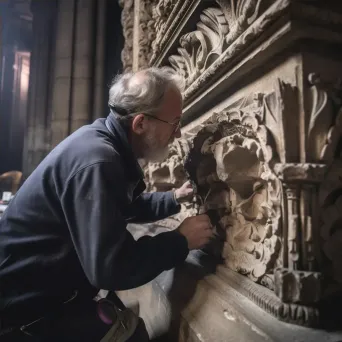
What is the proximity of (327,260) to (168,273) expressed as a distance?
1.74 feet

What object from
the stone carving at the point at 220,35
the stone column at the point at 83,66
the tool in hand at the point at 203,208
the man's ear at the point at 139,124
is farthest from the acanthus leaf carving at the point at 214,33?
the stone column at the point at 83,66

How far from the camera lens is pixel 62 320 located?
0.75 metres

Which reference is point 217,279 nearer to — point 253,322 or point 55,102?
point 253,322

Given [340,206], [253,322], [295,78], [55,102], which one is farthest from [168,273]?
[55,102]

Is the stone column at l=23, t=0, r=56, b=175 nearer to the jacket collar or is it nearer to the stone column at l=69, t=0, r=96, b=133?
the stone column at l=69, t=0, r=96, b=133

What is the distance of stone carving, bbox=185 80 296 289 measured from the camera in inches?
24.8

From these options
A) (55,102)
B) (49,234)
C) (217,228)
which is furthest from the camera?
(55,102)

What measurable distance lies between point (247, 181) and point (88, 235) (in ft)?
1.36

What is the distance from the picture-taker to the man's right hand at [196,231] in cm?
81

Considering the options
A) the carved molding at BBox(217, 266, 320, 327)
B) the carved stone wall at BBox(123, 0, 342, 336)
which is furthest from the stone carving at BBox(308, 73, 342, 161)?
the carved molding at BBox(217, 266, 320, 327)

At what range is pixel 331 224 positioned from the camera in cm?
61

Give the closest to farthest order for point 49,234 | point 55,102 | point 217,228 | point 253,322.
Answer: point 253,322
point 49,234
point 217,228
point 55,102

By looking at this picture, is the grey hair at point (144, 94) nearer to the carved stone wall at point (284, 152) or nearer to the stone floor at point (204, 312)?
the carved stone wall at point (284, 152)

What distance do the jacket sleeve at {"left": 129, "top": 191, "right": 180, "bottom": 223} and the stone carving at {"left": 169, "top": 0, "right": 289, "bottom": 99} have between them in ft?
1.28
